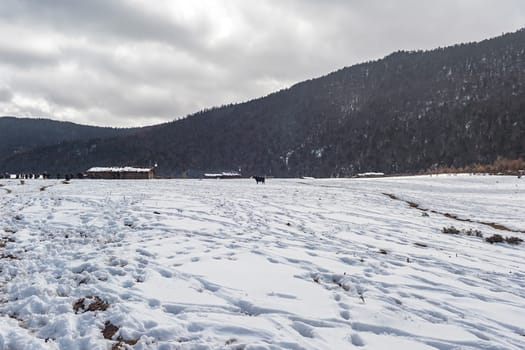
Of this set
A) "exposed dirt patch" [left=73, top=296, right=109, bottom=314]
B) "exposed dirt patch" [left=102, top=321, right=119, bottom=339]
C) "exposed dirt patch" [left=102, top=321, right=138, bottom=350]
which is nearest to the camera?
"exposed dirt patch" [left=102, top=321, right=138, bottom=350]

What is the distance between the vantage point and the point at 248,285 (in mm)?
7770

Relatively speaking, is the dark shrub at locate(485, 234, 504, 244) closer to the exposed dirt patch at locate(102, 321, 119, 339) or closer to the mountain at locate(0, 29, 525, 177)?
the exposed dirt patch at locate(102, 321, 119, 339)

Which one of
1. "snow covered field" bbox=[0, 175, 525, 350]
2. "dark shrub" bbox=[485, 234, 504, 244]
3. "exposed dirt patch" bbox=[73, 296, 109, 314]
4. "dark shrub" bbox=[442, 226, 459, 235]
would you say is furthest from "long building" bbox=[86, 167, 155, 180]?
"exposed dirt patch" bbox=[73, 296, 109, 314]

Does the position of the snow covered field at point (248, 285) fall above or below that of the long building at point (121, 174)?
below

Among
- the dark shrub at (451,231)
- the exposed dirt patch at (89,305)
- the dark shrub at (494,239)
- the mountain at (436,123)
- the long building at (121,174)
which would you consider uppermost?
the mountain at (436,123)

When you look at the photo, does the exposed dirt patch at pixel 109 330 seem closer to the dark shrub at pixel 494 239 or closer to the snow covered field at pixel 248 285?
the snow covered field at pixel 248 285

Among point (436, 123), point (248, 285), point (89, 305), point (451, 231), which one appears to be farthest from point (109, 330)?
point (436, 123)

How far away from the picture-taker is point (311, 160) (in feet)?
619

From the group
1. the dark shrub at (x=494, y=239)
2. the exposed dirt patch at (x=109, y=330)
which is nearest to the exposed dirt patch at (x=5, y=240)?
the exposed dirt patch at (x=109, y=330)

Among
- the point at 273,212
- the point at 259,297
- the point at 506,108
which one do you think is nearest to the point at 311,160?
the point at 506,108

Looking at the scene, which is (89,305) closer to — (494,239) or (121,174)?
(494,239)

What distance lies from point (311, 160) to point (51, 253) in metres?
182

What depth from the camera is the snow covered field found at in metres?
5.61

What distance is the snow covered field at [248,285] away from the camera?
5609 mm
